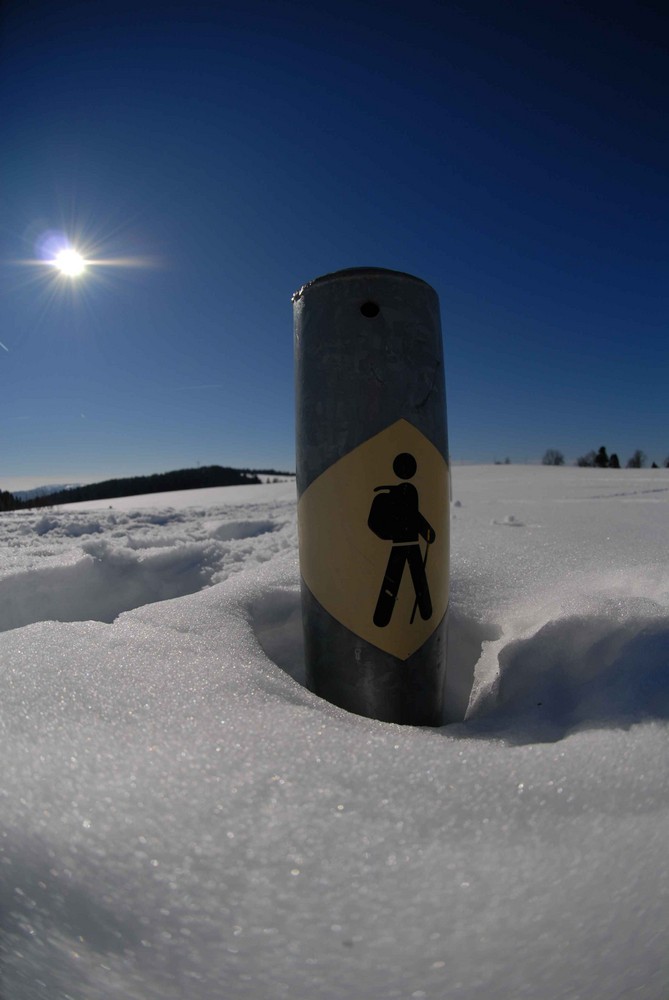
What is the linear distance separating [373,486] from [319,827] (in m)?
A: 0.77

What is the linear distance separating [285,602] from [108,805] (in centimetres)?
103

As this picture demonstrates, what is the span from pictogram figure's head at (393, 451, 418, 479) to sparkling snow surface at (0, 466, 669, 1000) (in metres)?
0.56

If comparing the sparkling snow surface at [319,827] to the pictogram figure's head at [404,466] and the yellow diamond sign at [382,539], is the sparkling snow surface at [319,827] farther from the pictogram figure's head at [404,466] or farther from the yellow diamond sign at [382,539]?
the pictogram figure's head at [404,466]

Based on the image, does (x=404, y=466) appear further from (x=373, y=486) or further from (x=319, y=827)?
(x=319, y=827)

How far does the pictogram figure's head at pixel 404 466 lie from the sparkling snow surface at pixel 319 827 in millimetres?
564

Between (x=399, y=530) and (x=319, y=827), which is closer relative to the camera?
(x=319, y=827)

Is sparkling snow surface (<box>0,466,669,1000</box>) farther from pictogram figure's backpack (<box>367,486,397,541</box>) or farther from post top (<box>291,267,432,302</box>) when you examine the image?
post top (<box>291,267,432,302</box>)

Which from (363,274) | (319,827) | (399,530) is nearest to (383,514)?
(399,530)

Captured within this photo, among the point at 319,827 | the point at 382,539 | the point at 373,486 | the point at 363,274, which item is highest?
the point at 363,274

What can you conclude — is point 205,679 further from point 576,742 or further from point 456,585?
point 456,585

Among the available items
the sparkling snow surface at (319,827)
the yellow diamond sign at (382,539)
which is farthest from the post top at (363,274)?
the sparkling snow surface at (319,827)

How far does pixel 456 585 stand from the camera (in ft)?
5.77

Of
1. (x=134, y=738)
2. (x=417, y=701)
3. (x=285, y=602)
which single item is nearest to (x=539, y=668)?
(x=417, y=701)

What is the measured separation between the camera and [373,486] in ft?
4.10
